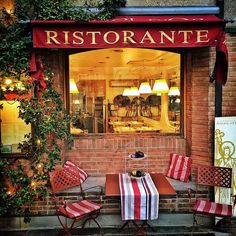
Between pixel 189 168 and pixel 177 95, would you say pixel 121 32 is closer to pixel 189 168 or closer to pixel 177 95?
pixel 177 95

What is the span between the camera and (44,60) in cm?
559

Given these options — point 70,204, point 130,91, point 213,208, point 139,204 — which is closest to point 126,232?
point 139,204

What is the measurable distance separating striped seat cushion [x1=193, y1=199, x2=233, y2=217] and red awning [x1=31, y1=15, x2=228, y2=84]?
2400 mm

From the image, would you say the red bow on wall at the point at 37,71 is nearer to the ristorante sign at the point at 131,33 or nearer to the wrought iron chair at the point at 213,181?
the ristorante sign at the point at 131,33

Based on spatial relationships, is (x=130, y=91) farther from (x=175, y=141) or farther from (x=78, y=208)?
(x=78, y=208)

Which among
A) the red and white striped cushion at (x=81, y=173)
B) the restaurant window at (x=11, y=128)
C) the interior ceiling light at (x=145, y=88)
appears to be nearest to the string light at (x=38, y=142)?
the restaurant window at (x=11, y=128)

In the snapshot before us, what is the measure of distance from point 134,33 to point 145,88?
2182mm

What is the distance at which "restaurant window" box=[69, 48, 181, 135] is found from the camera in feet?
20.6

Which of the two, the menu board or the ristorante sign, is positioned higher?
the ristorante sign

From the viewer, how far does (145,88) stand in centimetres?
668

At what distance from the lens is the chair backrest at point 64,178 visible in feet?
16.3

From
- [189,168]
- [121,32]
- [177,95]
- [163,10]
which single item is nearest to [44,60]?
[121,32]

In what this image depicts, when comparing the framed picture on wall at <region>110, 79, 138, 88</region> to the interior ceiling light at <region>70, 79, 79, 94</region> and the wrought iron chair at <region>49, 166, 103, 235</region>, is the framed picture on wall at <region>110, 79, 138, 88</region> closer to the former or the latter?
the interior ceiling light at <region>70, 79, 79, 94</region>

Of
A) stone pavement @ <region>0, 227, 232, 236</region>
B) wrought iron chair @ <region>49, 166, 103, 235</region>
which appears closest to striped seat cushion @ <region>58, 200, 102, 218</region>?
wrought iron chair @ <region>49, 166, 103, 235</region>
